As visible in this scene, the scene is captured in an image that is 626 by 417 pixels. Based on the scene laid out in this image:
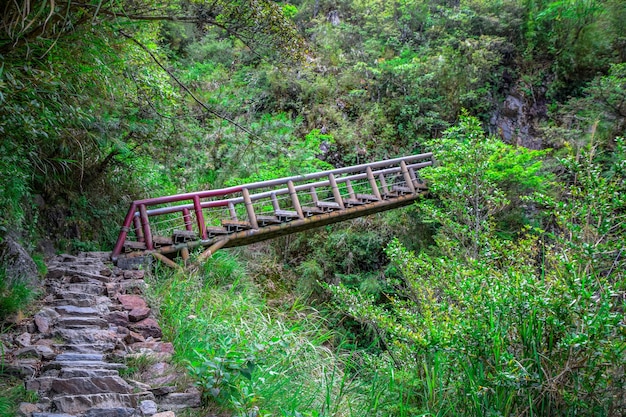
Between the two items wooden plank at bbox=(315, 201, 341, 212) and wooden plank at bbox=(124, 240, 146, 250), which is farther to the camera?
wooden plank at bbox=(315, 201, 341, 212)

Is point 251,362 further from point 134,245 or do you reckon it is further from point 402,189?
point 402,189

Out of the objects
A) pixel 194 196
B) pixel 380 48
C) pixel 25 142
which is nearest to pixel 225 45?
pixel 380 48

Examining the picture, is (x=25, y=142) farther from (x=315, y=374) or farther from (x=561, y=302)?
(x=561, y=302)

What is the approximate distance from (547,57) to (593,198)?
985cm

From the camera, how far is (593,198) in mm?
2477

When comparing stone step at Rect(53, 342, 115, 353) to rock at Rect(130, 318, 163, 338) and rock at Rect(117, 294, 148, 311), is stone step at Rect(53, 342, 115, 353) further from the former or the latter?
rock at Rect(117, 294, 148, 311)

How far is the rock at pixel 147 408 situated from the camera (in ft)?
6.45

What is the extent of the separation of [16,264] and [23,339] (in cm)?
112

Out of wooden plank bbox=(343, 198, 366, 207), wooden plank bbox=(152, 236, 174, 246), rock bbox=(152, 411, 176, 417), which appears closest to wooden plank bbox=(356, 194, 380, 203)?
wooden plank bbox=(343, 198, 366, 207)

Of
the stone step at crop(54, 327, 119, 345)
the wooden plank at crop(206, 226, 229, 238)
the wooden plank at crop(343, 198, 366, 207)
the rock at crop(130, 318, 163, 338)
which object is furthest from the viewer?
the wooden plank at crop(343, 198, 366, 207)

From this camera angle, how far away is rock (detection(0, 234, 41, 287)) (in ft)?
11.2

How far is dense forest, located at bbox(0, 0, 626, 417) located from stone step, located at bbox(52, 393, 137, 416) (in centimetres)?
33

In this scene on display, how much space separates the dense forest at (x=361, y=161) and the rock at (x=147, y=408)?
0.78ft

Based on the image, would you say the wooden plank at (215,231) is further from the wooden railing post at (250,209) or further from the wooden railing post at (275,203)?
the wooden railing post at (275,203)
